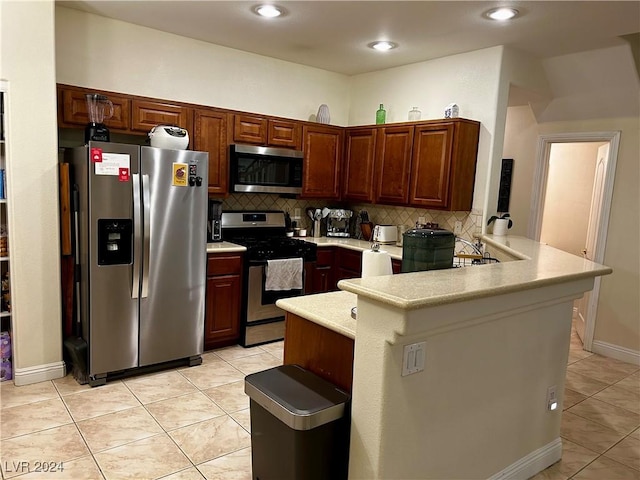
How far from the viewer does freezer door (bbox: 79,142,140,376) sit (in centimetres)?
310

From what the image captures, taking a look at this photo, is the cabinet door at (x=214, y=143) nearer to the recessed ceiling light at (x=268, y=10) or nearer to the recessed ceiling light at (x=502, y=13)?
the recessed ceiling light at (x=268, y=10)

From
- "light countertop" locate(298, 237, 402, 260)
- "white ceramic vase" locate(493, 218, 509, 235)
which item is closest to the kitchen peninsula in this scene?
"white ceramic vase" locate(493, 218, 509, 235)

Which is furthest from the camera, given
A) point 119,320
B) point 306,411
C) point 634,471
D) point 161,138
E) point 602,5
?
point 161,138

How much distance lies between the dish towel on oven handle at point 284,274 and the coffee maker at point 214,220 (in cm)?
59

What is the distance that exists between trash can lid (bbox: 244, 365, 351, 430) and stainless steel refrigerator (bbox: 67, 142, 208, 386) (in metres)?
1.68

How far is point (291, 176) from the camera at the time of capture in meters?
4.63

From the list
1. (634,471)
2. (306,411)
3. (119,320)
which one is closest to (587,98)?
(634,471)

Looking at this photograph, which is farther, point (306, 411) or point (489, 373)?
point (489, 373)

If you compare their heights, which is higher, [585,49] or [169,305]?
[585,49]

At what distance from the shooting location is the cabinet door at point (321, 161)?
477 cm

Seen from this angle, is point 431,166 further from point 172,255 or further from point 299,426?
point 299,426

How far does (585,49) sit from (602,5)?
102 centimetres

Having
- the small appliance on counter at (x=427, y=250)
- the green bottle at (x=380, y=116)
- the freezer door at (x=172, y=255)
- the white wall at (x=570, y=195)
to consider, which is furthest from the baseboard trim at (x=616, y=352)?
the freezer door at (x=172, y=255)

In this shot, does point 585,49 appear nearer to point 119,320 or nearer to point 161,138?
point 161,138
